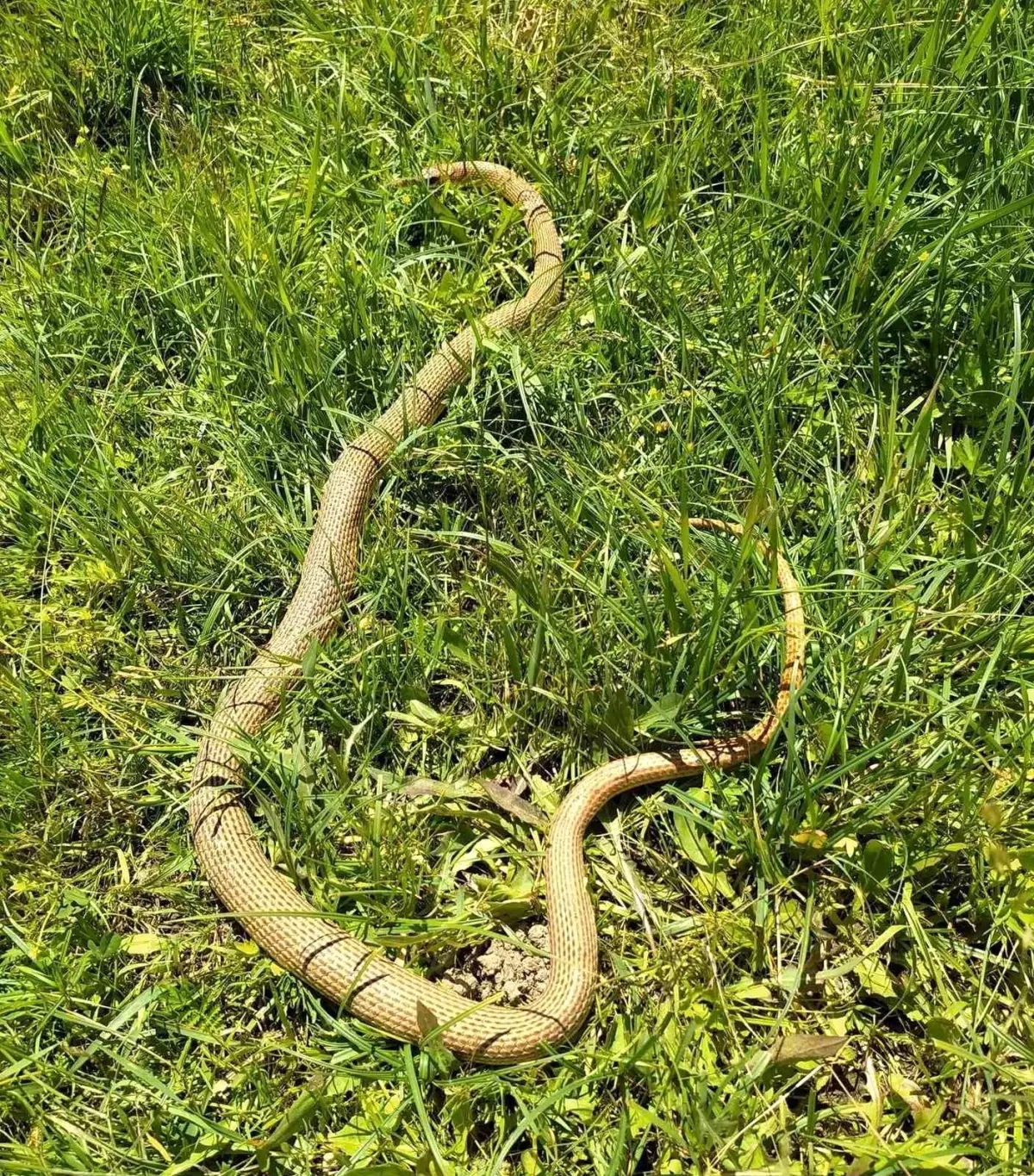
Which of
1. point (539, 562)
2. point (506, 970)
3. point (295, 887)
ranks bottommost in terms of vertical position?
point (506, 970)

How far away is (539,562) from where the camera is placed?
3.03 metres

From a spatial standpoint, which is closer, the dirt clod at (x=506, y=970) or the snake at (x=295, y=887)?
the snake at (x=295, y=887)

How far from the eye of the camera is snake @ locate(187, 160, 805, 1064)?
2.49 meters

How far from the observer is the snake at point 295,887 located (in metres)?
2.49

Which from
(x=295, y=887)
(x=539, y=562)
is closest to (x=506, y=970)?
(x=295, y=887)

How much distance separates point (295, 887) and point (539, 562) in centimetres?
114

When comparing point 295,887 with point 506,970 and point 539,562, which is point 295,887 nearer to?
point 506,970

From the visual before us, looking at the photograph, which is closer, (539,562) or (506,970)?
(506,970)

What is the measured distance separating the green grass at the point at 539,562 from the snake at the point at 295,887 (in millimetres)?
69

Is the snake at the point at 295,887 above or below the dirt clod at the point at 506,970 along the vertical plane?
above

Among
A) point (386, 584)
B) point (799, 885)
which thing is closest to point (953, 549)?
point (799, 885)

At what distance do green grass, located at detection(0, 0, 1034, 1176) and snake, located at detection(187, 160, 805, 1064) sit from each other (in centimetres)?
7

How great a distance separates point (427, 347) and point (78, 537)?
4.44ft

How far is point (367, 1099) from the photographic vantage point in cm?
242
